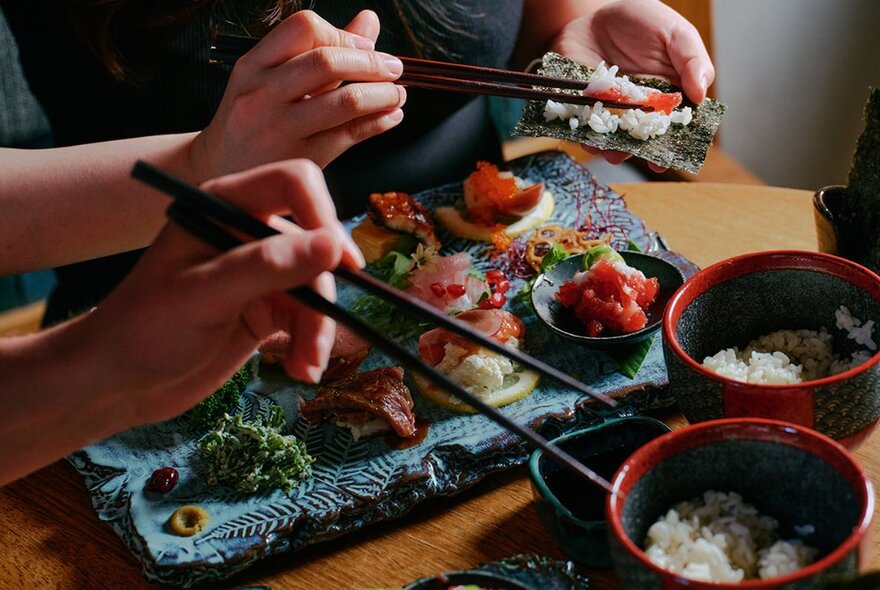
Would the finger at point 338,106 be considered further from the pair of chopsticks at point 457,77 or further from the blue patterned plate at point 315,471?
the blue patterned plate at point 315,471

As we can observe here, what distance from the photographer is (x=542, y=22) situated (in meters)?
2.87

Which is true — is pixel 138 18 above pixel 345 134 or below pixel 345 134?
above

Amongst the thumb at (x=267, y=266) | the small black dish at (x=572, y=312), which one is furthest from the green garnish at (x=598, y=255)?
the thumb at (x=267, y=266)

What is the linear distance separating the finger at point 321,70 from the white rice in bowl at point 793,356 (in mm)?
847

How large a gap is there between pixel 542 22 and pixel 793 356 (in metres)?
1.58

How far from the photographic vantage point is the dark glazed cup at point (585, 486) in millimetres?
1457

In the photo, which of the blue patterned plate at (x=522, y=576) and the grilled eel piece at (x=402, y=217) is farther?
the grilled eel piece at (x=402, y=217)

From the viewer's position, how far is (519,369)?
1.97m

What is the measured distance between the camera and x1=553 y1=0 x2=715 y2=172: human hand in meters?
2.31

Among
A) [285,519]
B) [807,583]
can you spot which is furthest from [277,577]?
[807,583]

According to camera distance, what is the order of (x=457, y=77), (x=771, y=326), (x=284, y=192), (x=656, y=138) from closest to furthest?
(x=284, y=192)
(x=771, y=326)
(x=457, y=77)
(x=656, y=138)

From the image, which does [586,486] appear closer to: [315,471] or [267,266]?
[315,471]

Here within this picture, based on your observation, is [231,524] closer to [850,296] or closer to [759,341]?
[759,341]

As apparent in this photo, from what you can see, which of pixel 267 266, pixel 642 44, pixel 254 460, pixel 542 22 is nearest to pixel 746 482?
pixel 267 266
